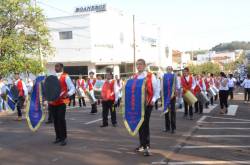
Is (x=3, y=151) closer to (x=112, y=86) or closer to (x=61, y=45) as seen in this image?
(x=112, y=86)

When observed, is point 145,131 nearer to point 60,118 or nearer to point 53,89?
point 60,118

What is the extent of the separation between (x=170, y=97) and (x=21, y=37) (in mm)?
12864

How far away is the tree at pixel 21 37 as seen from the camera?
21.2m

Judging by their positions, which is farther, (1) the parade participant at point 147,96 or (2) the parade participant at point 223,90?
(2) the parade participant at point 223,90

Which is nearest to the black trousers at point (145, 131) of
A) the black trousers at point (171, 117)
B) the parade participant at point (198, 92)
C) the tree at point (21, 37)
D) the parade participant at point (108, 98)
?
the black trousers at point (171, 117)

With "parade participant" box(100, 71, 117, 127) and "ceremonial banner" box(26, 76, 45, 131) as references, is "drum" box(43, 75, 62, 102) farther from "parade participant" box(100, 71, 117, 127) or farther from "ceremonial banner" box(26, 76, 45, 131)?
"parade participant" box(100, 71, 117, 127)

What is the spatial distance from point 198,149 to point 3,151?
4197mm

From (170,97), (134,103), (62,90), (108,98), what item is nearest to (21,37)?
(108,98)

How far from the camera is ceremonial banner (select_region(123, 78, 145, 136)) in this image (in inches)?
323

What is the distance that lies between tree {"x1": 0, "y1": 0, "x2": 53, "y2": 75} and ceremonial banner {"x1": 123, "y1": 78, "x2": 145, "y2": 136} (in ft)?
45.5

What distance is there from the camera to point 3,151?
9023mm

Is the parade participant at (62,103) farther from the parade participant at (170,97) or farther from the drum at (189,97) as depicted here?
the drum at (189,97)

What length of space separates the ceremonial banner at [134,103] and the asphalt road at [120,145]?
61 centimetres

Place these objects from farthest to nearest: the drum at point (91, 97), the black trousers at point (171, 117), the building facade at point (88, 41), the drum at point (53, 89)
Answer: the building facade at point (88, 41) → the drum at point (91, 97) → the black trousers at point (171, 117) → the drum at point (53, 89)
